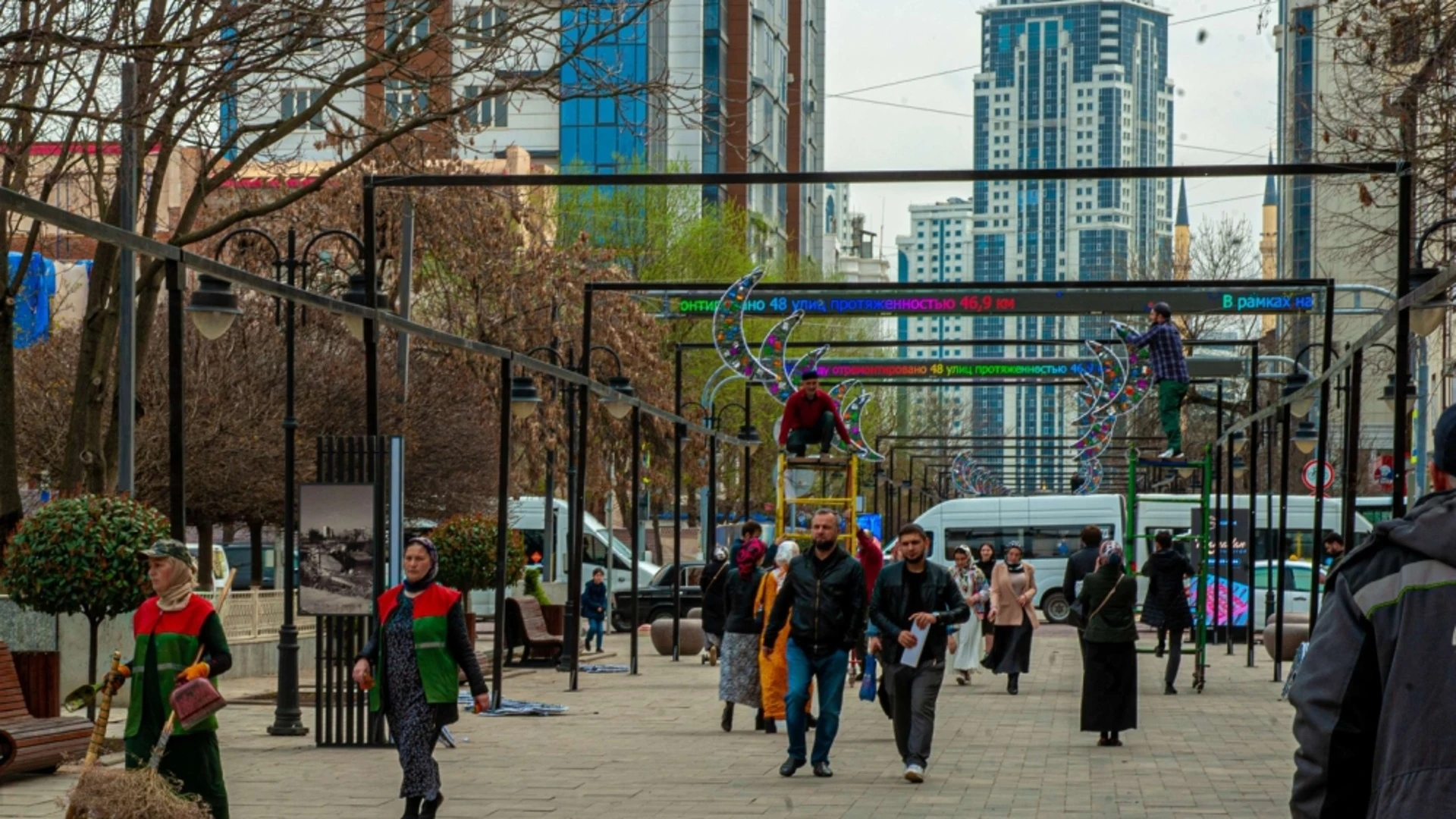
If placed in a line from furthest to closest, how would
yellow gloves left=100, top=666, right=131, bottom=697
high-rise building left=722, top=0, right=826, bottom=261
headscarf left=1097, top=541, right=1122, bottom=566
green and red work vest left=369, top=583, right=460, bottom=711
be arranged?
high-rise building left=722, top=0, right=826, bottom=261, headscarf left=1097, top=541, right=1122, bottom=566, green and red work vest left=369, top=583, right=460, bottom=711, yellow gloves left=100, top=666, right=131, bottom=697

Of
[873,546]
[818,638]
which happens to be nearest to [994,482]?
[873,546]

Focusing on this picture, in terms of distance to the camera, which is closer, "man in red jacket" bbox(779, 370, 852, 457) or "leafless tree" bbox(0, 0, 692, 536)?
"leafless tree" bbox(0, 0, 692, 536)

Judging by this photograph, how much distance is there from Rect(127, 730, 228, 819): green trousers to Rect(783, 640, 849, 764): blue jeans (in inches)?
216

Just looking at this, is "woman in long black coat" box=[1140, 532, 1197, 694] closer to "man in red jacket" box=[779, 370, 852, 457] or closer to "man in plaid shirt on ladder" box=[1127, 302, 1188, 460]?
"man in plaid shirt on ladder" box=[1127, 302, 1188, 460]

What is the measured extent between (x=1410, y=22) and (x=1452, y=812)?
12560mm

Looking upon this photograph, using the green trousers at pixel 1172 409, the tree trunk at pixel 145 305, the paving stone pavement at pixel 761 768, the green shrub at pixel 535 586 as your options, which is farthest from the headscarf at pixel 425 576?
the green shrub at pixel 535 586

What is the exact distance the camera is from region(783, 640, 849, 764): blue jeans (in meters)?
13.6

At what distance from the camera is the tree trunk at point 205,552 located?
114 ft

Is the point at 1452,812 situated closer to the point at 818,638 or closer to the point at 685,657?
the point at 818,638

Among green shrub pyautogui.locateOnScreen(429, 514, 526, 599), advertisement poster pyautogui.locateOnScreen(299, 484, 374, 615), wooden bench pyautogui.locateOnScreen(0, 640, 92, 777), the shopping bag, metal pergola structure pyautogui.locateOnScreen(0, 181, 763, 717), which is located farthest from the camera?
green shrub pyautogui.locateOnScreen(429, 514, 526, 599)

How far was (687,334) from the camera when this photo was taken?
171 feet

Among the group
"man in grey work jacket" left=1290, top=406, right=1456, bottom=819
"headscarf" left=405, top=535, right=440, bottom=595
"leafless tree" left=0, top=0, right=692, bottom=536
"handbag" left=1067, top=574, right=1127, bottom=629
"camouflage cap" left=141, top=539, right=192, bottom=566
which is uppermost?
"leafless tree" left=0, top=0, right=692, bottom=536

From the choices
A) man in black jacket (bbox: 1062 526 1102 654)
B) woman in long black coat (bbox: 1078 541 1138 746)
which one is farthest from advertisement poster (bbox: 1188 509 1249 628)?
woman in long black coat (bbox: 1078 541 1138 746)

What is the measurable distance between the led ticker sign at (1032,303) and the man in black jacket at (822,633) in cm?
1266
